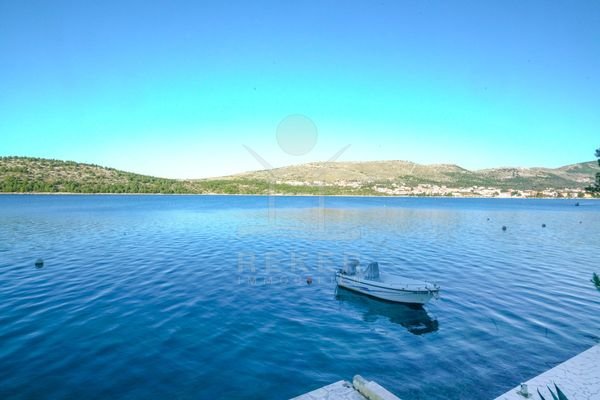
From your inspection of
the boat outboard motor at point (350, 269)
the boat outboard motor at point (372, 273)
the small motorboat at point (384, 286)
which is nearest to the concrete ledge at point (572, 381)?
the small motorboat at point (384, 286)

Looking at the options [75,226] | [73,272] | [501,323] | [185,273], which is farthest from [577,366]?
[75,226]

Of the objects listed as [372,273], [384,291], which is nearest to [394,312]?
[384,291]

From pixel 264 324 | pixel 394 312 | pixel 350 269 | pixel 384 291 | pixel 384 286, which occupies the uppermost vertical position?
pixel 350 269

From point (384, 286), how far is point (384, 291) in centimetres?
45

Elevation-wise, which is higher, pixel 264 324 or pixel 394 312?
pixel 264 324

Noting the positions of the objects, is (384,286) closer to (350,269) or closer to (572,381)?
(350,269)

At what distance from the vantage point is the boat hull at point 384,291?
21.9 meters

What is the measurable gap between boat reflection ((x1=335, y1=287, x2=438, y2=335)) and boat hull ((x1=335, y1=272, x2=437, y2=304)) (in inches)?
17.3

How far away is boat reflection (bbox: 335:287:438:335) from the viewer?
761 inches

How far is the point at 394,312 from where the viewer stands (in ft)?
71.3

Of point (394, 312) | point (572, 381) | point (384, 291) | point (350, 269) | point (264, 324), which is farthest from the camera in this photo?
point (350, 269)

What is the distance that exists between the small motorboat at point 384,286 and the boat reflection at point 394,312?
45cm

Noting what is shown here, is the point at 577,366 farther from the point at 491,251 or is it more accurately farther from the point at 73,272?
the point at 73,272

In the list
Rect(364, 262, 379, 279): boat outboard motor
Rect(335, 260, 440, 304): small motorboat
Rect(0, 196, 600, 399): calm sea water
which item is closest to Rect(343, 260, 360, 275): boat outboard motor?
Rect(335, 260, 440, 304): small motorboat
